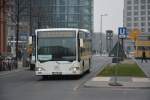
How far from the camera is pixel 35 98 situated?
1834 cm

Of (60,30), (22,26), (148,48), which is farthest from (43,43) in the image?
(148,48)

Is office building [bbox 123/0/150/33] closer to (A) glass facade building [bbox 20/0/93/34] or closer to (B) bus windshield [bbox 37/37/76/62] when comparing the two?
(A) glass facade building [bbox 20/0/93/34]

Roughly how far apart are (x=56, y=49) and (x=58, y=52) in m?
0.20

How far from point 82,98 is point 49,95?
1.70 metres

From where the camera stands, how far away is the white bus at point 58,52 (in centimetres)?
2953

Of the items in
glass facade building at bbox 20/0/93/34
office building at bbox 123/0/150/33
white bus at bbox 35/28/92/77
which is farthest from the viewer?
office building at bbox 123/0/150/33

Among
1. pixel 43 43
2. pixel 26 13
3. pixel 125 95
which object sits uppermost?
pixel 26 13

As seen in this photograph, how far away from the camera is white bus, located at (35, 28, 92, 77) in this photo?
96.9 ft

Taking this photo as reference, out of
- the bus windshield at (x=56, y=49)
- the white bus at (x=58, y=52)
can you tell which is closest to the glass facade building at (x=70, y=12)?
the white bus at (x=58, y=52)

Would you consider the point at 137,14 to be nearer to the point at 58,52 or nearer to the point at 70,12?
the point at 70,12

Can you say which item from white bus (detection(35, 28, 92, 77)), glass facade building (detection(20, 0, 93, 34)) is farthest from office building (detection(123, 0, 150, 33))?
white bus (detection(35, 28, 92, 77))

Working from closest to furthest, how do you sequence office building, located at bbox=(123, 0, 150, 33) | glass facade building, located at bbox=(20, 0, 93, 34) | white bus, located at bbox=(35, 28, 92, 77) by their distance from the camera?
white bus, located at bbox=(35, 28, 92, 77) → glass facade building, located at bbox=(20, 0, 93, 34) → office building, located at bbox=(123, 0, 150, 33)

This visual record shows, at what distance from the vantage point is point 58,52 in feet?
97.3

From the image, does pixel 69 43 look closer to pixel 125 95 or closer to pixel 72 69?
pixel 72 69
